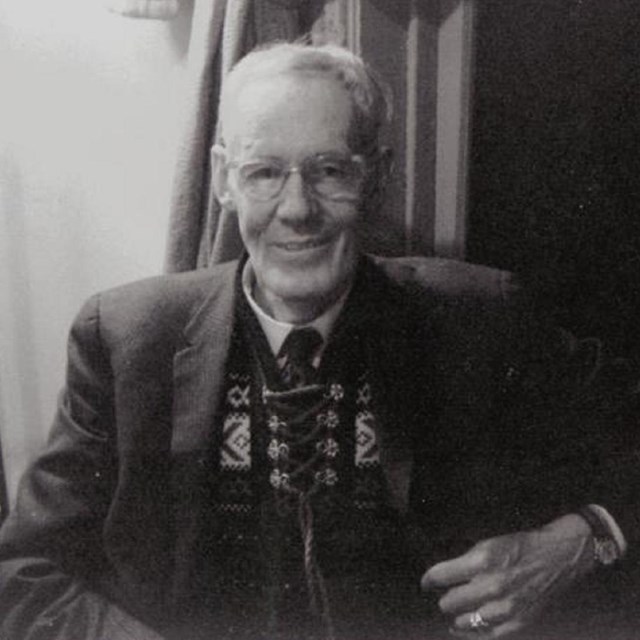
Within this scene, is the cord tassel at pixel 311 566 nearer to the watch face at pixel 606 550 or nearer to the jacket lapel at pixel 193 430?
the jacket lapel at pixel 193 430

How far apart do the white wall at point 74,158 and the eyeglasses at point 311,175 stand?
0.19 meters

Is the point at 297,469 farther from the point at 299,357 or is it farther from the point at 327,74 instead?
the point at 327,74

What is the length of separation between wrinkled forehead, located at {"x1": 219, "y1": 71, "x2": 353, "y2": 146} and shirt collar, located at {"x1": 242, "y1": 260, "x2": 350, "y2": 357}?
0.15m

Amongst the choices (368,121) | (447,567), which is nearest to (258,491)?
(447,567)

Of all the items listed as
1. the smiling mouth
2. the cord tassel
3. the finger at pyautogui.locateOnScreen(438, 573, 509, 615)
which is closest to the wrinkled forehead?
the smiling mouth

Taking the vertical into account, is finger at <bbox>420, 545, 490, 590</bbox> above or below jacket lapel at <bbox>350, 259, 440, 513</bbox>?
below

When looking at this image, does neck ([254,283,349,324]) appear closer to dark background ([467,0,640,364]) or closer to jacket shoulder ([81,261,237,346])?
jacket shoulder ([81,261,237,346])

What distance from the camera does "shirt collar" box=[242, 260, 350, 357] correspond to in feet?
2.85

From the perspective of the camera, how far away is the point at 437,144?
0.97 metres

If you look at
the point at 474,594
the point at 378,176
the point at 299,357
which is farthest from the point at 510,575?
the point at 378,176

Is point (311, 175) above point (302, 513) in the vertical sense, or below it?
above

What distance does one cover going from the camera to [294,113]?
2.53 feet

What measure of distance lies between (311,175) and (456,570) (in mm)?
419

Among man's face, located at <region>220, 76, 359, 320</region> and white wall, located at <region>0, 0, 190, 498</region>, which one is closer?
man's face, located at <region>220, 76, 359, 320</region>
